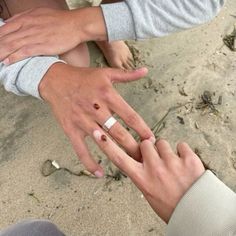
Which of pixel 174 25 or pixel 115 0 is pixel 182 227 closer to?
pixel 174 25

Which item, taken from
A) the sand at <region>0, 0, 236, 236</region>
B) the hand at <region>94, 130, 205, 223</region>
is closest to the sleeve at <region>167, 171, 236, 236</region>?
the hand at <region>94, 130, 205, 223</region>

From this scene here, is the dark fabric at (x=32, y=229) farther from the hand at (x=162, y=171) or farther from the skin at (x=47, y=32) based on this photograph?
the skin at (x=47, y=32)

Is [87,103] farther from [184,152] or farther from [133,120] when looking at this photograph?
[184,152]

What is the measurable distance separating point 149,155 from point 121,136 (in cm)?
9

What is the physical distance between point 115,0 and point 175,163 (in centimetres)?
57

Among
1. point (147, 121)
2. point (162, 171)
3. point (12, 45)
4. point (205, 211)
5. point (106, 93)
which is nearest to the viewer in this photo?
point (205, 211)

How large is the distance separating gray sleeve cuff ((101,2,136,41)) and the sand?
0.42 m

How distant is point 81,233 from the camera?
1371 mm

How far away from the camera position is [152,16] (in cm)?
115

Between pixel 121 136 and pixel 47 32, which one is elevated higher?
pixel 47 32

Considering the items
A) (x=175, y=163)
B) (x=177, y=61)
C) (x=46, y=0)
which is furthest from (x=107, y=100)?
(x=177, y=61)

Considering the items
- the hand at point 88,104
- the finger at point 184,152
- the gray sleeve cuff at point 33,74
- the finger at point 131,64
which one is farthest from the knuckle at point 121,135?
the finger at point 131,64

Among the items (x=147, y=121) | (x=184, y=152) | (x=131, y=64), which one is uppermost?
(x=184, y=152)

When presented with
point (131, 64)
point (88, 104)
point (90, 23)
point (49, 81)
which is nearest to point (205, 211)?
point (88, 104)
